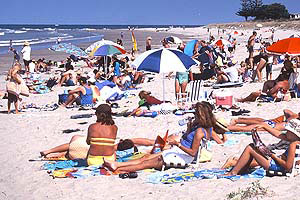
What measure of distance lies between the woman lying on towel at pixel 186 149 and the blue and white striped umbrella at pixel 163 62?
7.37ft

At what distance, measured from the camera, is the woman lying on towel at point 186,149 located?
5.14 meters

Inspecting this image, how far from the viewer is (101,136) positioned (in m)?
5.30

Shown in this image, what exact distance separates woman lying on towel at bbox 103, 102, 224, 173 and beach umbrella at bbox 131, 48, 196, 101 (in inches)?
88.4

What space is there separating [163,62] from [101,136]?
2.53 metres

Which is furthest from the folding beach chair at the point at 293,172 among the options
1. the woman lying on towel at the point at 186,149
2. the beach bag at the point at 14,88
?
the beach bag at the point at 14,88

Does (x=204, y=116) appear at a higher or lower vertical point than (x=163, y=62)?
lower

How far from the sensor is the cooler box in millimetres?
8500

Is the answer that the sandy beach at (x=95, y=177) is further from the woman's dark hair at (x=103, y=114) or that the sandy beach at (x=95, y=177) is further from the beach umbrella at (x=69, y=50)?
the beach umbrella at (x=69, y=50)

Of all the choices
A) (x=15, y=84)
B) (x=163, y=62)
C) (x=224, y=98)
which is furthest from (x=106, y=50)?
(x=163, y=62)

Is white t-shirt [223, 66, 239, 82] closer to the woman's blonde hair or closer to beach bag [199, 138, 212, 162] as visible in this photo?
beach bag [199, 138, 212, 162]

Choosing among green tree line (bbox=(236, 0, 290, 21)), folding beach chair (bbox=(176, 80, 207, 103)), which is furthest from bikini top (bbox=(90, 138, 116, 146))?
green tree line (bbox=(236, 0, 290, 21))

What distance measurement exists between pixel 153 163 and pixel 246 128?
2156mm

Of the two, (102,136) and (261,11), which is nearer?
(102,136)

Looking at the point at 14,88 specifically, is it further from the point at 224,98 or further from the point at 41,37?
the point at 41,37
